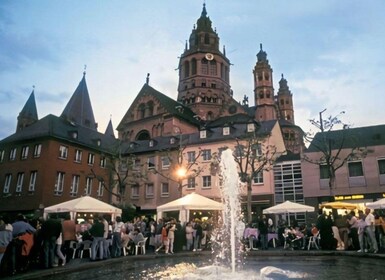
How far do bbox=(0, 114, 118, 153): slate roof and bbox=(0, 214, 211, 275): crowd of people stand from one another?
2090cm

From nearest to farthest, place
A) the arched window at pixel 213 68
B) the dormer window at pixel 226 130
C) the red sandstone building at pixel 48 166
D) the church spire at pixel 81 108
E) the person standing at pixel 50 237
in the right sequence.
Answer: the person standing at pixel 50 237, the red sandstone building at pixel 48 166, the dormer window at pixel 226 130, the church spire at pixel 81 108, the arched window at pixel 213 68

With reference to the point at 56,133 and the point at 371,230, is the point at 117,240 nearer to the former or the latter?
the point at 371,230

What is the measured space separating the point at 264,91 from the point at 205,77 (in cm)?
1393

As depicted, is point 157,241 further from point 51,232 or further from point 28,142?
point 28,142

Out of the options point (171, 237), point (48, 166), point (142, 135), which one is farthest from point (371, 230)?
point (142, 135)

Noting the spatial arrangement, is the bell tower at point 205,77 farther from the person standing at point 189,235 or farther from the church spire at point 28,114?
the person standing at point 189,235

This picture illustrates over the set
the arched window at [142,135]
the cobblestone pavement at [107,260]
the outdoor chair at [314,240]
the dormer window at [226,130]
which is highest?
the arched window at [142,135]

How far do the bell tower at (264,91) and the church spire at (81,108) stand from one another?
34.9m

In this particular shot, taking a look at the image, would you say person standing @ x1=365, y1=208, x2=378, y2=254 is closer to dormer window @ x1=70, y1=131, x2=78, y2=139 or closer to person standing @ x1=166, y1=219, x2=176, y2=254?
person standing @ x1=166, y1=219, x2=176, y2=254

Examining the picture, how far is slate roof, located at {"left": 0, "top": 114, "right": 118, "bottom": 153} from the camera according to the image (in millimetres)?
37562

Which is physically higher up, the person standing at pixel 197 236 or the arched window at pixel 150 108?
the arched window at pixel 150 108

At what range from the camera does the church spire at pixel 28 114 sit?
6744 centimetres

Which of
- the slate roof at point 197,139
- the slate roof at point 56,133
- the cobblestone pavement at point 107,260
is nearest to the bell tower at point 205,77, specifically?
the slate roof at point 197,139

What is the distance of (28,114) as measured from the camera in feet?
225
